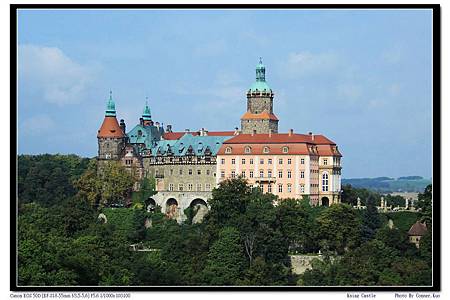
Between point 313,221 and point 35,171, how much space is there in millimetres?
17527

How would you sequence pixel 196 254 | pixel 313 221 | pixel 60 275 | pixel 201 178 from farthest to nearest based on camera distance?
pixel 201 178 → pixel 313 221 → pixel 196 254 → pixel 60 275

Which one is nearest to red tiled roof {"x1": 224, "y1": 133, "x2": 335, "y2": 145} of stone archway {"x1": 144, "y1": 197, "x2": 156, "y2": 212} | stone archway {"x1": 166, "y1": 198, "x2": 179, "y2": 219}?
stone archway {"x1": 166, "y1": 198, "x2": 179, "y2": 219}

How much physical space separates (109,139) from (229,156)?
600 cm

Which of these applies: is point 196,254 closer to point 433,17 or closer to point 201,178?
point 201,178

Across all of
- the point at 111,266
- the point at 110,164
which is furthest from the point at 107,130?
the point at 111,266

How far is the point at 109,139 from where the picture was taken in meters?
51.6

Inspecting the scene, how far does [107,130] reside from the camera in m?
51.6

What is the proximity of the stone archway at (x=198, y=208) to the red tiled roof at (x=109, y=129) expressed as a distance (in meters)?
4.79

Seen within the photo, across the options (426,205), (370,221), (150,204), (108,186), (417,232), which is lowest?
(417,232)

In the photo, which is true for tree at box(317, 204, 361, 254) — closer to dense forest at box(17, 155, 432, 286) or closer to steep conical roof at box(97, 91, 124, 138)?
dense forest at box(17, 155, 432, 286)

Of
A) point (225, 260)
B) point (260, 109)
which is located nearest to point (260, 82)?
point (260, 109)

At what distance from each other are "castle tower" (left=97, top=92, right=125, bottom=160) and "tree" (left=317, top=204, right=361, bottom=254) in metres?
13.4

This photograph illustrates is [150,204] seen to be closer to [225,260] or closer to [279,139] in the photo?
[279,139]

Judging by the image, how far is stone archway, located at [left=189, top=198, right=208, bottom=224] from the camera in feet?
161
